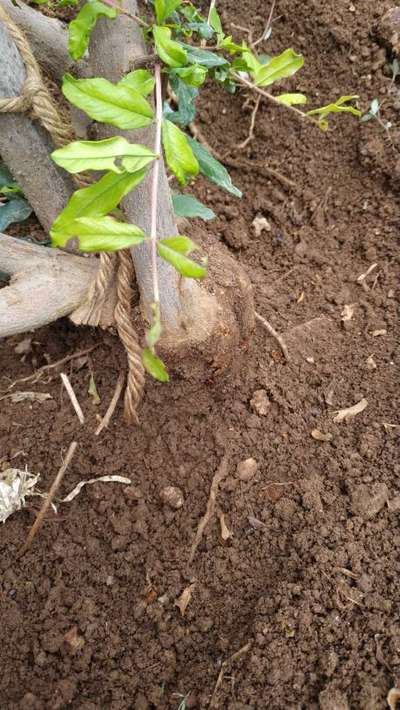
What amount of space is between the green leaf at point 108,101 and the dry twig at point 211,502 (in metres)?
0.73

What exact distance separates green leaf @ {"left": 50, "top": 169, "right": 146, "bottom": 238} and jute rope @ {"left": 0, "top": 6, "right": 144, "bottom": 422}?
1.06 ft

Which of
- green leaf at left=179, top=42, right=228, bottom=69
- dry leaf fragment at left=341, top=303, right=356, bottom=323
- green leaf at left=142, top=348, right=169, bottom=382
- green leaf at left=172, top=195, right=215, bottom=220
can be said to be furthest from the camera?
dry leaf fragment at left=341, top=303, right=356, bottom=323

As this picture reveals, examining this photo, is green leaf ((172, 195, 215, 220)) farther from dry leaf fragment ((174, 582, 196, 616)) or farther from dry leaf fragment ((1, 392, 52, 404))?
dry leaf fragment ((174, 582, 196, 616))

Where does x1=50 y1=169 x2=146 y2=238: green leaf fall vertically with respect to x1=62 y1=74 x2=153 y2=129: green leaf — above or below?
below

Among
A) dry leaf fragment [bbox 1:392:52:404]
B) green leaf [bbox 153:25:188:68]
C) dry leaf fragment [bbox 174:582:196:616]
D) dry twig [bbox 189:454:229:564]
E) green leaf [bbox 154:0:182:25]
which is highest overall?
green leaf [bbox 154:0:182:25]

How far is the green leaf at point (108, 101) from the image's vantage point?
31.5 inches

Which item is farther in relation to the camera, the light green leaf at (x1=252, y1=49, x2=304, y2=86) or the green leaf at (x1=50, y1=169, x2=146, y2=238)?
the light green leaf at (x1=252, y1=49, x2=304, y2=86)

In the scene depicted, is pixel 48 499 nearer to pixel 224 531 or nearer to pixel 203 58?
pixel 224 531

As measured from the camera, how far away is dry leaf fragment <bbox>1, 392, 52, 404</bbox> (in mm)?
1343

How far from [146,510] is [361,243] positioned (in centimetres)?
95

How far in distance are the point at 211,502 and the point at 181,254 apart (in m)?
0.64

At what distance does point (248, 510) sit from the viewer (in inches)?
47.3

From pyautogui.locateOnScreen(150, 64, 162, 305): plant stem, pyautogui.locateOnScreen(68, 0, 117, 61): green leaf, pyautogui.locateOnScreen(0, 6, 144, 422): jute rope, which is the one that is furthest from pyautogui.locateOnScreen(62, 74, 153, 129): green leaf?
pyautogui.locateOnScreen(0, 6, 144, 422): jute rope

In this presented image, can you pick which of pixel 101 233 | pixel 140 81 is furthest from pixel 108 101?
pixel 101 233
